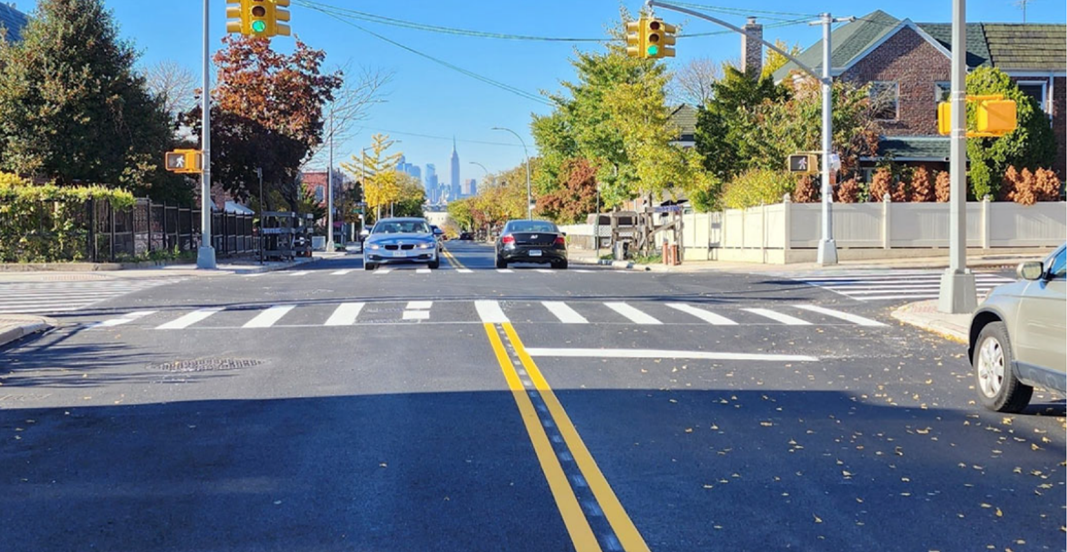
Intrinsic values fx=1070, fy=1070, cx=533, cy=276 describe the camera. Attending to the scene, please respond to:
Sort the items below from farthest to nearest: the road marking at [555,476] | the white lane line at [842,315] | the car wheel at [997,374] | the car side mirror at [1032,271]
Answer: the white lane line at [842,315], the car wheel at [997,374], the car side mirror at [1032,271], the road marking at [555,476]

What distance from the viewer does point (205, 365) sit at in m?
11.1

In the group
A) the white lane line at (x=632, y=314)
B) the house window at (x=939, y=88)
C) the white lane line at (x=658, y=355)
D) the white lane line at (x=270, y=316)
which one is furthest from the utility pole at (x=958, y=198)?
the house window at (x=939, y=88)

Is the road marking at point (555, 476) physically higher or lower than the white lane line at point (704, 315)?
lower

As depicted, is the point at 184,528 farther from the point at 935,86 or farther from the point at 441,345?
the point at 935,86

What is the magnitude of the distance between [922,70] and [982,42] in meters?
3.45

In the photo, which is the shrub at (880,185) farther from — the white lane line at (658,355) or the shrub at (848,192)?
the white lane line at (658,355)

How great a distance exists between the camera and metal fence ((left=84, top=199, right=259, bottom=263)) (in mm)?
30969

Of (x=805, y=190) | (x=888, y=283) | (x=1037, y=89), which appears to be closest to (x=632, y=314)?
(x=888, y=283)

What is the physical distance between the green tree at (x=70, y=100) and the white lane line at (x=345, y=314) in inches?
885

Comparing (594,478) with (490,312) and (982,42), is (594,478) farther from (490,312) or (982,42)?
(982,42)

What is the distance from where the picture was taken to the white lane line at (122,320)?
15.2m

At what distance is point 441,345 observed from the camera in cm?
1239

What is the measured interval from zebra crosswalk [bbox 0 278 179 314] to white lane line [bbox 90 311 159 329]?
1488 mm

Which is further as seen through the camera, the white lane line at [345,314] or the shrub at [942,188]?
the shrub at [942,188]
